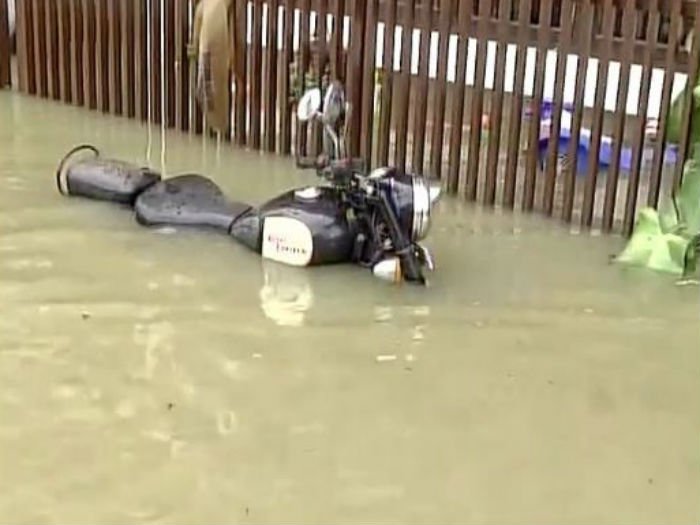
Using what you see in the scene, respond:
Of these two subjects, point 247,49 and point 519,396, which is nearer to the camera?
point 519,396

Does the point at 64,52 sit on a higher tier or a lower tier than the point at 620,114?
lower

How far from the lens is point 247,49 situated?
4781 mm

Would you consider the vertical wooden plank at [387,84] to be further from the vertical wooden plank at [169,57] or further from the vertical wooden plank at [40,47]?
the vertical wooden plank at [40,47]

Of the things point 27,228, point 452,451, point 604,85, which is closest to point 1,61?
point 27,228

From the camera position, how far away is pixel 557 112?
13.9 ft

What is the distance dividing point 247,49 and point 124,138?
550mm

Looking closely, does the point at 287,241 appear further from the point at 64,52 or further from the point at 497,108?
the point at 64,52

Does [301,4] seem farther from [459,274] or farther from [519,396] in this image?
[519,396]

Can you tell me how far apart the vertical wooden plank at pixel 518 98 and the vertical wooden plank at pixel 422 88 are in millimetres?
303

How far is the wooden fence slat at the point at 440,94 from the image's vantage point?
4.36m

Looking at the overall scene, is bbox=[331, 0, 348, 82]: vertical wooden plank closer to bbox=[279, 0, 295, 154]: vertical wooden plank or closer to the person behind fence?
bbox=[279, 0, 295, 154]: vertical wooden plank

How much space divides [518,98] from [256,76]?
3.36ft

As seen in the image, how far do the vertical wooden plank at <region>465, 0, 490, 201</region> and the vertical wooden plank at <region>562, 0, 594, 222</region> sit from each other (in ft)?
0.97

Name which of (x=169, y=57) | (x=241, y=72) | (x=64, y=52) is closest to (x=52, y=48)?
(x=64, y=52)
